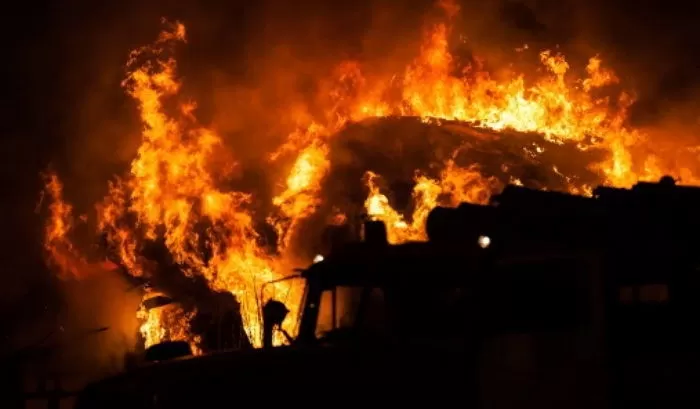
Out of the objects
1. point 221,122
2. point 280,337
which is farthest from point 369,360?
point 221,122

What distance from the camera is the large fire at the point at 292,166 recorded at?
2017cm

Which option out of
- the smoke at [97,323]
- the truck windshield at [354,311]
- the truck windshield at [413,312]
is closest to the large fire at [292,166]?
the smoke at [97,323]

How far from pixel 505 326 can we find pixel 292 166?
663 inches

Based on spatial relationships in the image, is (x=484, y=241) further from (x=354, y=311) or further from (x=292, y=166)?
(x=292, y=166)

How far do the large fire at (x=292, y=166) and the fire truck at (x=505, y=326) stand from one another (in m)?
11.5

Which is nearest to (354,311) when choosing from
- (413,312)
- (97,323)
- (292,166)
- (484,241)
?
(413,312)

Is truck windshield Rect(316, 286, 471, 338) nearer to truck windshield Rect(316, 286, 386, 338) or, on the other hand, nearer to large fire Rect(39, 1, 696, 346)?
truck windshield Rect(316, 286, 386, 338)

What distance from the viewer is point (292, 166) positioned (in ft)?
73.2

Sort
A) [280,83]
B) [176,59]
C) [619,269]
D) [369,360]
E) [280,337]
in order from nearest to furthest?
[369,360]
[619,269]
[280,337]
[176,59]
[280,83]

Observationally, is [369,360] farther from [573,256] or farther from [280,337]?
[280,337]

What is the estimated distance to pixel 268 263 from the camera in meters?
20.4

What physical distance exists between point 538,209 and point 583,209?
403mm

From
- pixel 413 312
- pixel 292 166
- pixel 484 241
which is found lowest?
pixel 413 312

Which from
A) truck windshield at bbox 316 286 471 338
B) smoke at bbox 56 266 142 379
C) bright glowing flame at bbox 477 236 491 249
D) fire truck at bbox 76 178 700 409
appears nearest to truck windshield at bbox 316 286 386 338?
truck windshield at bbox 316 286 471 338
